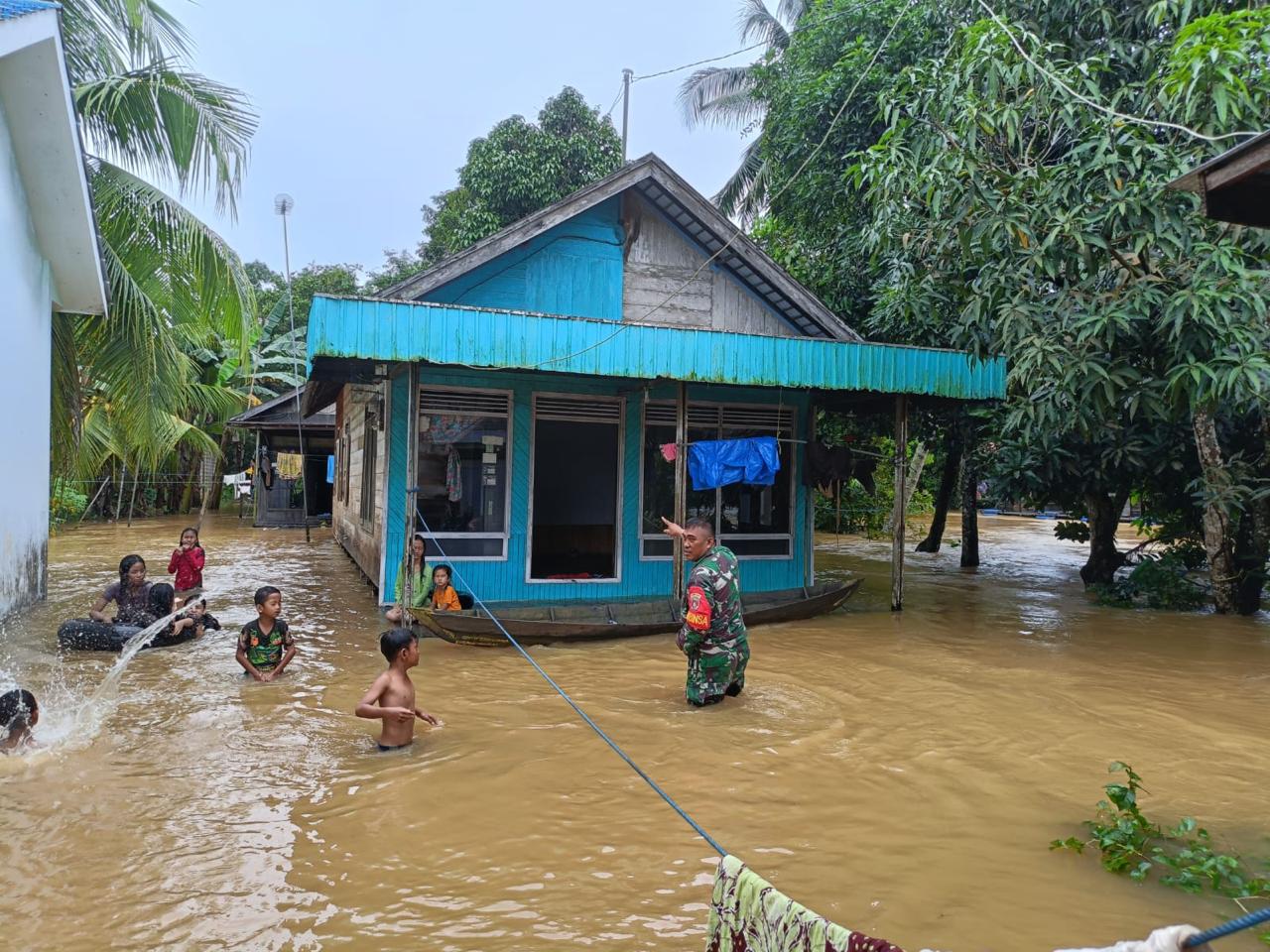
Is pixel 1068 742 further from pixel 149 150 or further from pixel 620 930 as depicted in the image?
pixel 149 150

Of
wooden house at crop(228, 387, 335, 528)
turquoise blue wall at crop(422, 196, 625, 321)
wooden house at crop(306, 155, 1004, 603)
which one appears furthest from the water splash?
wooden house at crop(228, 387, 335, 528)

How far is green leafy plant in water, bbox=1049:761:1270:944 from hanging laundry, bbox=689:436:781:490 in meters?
6.18

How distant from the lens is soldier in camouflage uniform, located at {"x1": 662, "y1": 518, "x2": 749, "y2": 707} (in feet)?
22.1

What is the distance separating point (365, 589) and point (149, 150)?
6617 millimetres

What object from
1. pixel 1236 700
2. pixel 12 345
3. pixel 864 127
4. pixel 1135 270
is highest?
pixel 864 127

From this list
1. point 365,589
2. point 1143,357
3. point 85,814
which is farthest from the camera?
point 365,589

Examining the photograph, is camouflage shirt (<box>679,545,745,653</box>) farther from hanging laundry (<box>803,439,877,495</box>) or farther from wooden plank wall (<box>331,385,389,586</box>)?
hanging laundry (<box>803,439,877,495</box>)

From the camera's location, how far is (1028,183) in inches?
344

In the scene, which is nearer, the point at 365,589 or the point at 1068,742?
the point at 1068,742

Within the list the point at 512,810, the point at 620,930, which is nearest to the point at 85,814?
the point at 512,810

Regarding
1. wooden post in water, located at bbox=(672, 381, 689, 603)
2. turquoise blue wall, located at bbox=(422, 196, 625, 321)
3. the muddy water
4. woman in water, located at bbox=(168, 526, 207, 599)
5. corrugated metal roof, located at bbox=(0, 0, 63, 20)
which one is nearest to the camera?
the muddy water

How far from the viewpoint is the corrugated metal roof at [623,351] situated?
8438mm

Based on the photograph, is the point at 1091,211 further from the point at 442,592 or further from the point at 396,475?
the point at 396,475

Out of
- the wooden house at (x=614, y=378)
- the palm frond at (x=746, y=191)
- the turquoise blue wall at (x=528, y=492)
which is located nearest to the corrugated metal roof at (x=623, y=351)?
the wooden house at (x=614, y=378)
